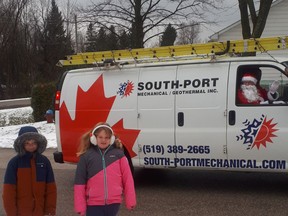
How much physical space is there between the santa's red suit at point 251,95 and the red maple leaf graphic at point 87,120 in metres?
1.68

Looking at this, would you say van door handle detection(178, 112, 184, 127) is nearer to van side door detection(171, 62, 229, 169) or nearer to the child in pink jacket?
van side door detection(171, 62, 229, 169)

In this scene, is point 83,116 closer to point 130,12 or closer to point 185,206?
point 185,206

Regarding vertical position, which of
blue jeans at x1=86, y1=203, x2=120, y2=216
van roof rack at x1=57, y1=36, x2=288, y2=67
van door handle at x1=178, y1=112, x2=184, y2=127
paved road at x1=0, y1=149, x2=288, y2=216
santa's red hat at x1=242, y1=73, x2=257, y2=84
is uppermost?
van roof rack at x1=57, y1=36, x2=288, y2=67

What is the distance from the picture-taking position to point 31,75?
169 feet

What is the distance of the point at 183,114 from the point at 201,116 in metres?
0.28

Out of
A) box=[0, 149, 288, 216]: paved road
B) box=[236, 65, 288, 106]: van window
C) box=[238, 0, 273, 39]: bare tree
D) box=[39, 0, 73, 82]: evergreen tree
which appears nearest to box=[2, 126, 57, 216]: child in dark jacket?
box=[0, 149, 288, 216]: paved road

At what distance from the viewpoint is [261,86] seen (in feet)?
22.2

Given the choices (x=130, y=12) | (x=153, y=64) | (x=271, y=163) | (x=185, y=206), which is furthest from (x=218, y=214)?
(x=130, y=12)

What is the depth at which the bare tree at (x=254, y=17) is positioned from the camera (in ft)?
44.4

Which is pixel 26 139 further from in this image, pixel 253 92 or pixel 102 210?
pixel 253 92

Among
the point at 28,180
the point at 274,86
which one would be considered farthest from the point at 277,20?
the point at 28,180

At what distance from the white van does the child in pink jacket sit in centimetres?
291

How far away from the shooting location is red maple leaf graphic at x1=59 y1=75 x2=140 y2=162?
7316 millimetres

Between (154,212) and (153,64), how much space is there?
2379 millimetres
